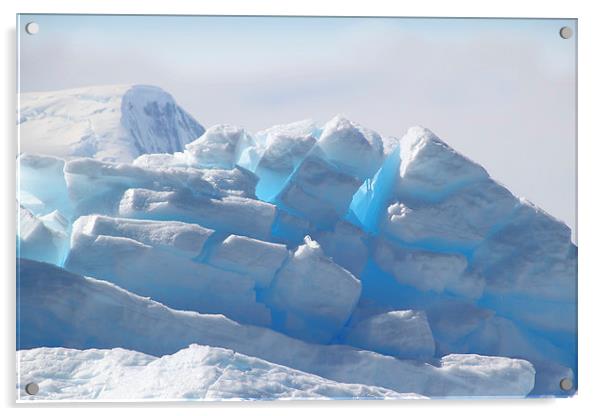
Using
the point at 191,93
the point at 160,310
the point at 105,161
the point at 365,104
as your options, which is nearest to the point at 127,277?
the point at 160,310

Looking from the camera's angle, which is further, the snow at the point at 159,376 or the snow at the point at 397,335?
the snow at the point at 397,335

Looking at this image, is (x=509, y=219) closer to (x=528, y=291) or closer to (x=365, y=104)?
(x=528, y=291)

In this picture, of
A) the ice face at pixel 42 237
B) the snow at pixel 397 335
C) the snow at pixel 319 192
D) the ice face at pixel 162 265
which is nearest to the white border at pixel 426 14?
the ice face at pixel 42 237

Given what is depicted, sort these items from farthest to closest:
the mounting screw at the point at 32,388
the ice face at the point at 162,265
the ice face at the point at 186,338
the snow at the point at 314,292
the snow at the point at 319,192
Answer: the snow at the point at 319,192 → the snow at the point at 314,292 → the ice face at the point at 162,265 → the ice face at the point at 186,338 → the mounting screw at the point at 32,388

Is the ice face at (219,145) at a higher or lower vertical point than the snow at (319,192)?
higher

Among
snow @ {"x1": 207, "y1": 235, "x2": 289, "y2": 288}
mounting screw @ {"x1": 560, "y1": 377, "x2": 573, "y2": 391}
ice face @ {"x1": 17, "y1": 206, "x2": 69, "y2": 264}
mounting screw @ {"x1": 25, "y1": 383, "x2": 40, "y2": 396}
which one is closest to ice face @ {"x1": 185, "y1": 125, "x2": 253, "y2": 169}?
snow @ {"x1": 207, "y1": 235, "x2": 289, "y2": 288}

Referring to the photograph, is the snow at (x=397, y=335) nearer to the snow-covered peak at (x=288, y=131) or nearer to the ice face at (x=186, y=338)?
the ice face at (x=186, y=338)

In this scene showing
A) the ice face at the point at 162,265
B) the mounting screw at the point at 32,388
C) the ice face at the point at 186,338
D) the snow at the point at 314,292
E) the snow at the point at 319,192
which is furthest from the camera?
the snow at the point at 319,192
